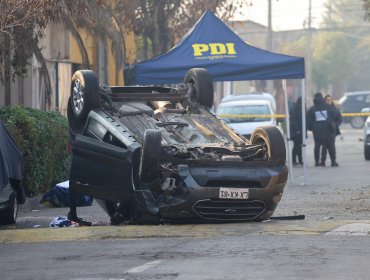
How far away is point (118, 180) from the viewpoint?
12773 millimetres

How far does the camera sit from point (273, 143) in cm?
1280

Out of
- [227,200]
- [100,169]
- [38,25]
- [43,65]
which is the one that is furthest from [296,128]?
[227,200]

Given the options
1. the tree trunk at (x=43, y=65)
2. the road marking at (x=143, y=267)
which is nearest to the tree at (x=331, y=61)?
the tree trunk at (x=43, y=65)

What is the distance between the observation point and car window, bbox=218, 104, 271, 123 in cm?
3075

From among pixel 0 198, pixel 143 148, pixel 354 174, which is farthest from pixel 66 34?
pixel 143 148

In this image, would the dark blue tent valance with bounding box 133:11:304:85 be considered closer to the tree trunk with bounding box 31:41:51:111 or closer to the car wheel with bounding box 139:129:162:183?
the tree trunk with bounding box 31:41:51:111

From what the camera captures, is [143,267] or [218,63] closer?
[143,267]

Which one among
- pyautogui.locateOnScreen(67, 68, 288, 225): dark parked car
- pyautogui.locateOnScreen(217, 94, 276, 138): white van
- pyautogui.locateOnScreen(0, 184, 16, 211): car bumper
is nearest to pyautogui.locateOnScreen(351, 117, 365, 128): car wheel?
pyautogui.locateOnScreen(217, 94, 276, 138): white van

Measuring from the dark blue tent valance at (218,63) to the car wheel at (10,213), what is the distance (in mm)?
5407

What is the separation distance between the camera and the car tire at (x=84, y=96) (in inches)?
534

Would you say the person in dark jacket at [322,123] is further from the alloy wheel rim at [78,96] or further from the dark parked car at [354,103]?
the dark parked car at [354,103]

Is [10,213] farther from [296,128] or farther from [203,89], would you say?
[296,128]

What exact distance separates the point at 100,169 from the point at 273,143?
6.86ft

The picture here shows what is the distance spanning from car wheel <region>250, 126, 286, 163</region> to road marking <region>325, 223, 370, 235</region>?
1287 millimetres
